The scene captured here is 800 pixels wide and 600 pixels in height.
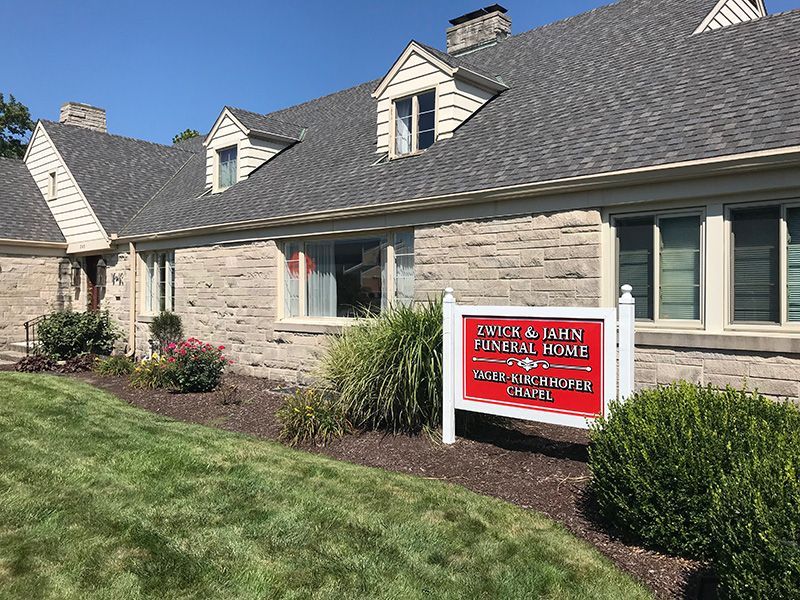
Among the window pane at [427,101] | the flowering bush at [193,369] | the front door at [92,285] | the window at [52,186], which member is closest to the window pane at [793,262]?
the window pane at [427,101]

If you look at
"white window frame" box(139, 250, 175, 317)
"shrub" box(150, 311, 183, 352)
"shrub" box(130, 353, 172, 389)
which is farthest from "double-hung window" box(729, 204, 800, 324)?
"white window frame" box(139, 250, 175, 317)

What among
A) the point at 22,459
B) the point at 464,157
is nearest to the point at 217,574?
the point at 22,459

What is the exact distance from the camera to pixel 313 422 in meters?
7.98

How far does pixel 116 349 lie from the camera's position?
55.9 feet

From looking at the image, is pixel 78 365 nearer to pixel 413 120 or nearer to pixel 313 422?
pixel 313 422

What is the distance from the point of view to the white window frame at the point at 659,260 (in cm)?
755

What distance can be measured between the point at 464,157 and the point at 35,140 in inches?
658

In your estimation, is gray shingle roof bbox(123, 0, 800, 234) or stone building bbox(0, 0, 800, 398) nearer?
stone building bbox(0, 0, 800, 398)

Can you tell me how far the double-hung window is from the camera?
23.1ft

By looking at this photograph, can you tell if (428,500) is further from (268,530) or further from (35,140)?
(35,140)

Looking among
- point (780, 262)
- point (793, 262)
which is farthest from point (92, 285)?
point (793, 262)

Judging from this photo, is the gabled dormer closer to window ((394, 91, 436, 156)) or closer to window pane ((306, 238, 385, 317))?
window ((394, 91, 436, 156))

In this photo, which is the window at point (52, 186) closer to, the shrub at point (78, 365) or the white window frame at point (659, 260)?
the shrub at point (78, 365)

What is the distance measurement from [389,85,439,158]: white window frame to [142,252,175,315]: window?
6711 mm
